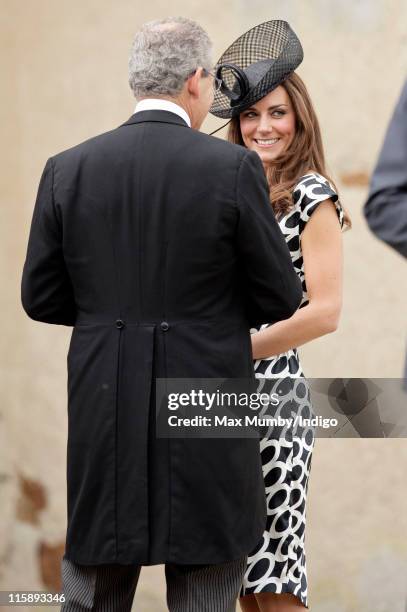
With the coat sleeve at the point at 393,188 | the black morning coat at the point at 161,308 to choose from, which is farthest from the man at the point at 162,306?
the coat sleeve at the point at 393,188

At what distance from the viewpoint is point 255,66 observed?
2.90 meters

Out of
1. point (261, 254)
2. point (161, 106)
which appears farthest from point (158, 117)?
point (261, 254)

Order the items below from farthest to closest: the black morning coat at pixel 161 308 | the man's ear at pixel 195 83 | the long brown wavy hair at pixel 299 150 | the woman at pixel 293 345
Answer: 1. the long brown wavy hair at pixel 299 150
2. the woman at pixel 293 345
3. the man's ear at pixel 195 83
4. the black morning coat at pixel 161 308

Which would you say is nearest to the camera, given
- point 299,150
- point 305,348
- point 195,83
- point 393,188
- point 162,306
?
point 393,188

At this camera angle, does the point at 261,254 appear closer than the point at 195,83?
Yes

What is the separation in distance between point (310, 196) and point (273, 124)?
0.32m

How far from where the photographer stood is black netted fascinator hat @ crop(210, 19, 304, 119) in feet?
9.36

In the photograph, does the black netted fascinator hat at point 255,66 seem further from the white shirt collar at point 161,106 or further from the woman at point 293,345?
the white shirt collar at point 161,106

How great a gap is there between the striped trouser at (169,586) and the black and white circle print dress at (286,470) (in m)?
0.34

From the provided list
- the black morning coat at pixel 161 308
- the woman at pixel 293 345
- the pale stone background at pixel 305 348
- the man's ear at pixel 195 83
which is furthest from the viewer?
the pale stone background at pixel 305 348

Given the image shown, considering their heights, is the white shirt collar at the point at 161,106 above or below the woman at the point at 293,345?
above

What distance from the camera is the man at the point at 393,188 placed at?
5.28 ft

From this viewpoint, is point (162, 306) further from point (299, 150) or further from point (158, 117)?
point (299, 150)

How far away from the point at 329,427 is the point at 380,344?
0.67 meters
